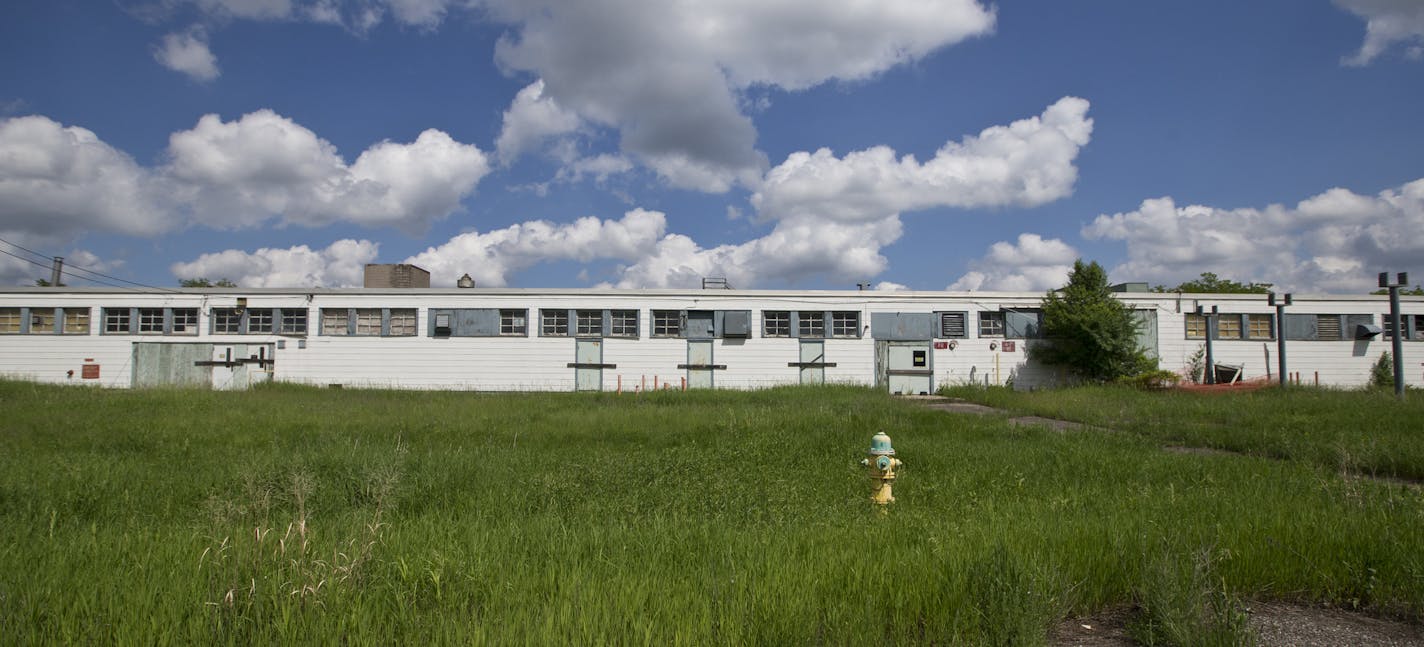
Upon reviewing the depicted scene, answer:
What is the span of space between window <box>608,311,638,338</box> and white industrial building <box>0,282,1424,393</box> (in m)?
0.06

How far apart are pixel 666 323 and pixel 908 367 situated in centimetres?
965

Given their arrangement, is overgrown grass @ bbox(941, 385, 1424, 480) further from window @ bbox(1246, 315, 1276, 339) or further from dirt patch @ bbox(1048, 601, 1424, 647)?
window @ bbox(1246, 315, 1276, 339)

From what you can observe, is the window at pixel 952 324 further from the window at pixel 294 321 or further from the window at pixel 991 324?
the window at pixel 294 321

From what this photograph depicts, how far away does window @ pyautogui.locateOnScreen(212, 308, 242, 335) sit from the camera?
1022 inches

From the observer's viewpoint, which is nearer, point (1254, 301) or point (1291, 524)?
point (1291, 524)

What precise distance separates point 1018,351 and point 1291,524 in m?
22.9

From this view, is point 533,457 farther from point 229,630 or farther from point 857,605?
point 857,605

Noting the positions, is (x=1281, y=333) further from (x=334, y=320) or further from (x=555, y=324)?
(x=334, y=320)

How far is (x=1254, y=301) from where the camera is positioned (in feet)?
88.1

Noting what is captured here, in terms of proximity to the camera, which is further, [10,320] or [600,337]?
[600,337]

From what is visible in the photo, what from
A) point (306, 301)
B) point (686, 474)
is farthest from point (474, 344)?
point (686, 474)

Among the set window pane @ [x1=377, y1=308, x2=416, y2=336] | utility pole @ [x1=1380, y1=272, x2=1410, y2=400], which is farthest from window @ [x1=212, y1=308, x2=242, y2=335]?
utility pole @ [x1=1380, y1=272, x2=1410, y2=400]

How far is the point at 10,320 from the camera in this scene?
84.4ft

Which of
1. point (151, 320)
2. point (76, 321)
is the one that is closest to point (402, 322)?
point (151, 320)
